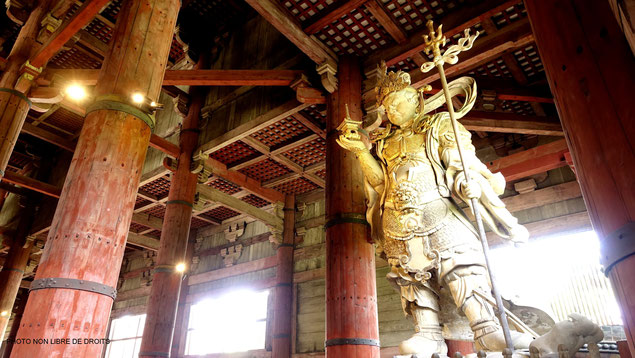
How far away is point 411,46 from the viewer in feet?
18.3

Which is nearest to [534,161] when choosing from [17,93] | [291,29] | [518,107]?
[518,107]

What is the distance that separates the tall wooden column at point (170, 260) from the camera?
6.51m

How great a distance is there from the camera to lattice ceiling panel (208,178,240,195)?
391 inches

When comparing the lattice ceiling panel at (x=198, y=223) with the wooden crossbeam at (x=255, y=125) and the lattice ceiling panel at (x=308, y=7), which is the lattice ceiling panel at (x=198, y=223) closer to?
the wooden crossbeam at (x=255, y=125)

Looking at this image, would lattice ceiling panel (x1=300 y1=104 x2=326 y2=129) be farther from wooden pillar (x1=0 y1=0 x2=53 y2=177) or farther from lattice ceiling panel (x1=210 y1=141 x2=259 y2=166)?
wooden pillar (x1=0 y1=0 x2=53 y2=177)

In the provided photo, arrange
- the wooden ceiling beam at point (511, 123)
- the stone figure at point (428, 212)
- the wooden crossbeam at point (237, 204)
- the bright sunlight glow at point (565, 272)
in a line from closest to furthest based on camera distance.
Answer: the stone figure at point (428, 212) < the bright sunlight glow at point (565, 272) < the wooden ceiling beam at point (511, 123) < the wooden crossbeam at point (237, 204)

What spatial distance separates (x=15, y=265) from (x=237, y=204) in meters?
7.03

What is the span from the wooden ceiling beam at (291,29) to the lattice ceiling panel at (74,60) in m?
6.24

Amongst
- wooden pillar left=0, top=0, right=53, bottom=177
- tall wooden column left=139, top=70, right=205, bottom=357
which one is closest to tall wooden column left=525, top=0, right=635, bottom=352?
wooden pillar left=0, top=0, right=53, bottom=177

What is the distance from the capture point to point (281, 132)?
26.8 ft

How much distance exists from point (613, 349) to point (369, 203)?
2363mm

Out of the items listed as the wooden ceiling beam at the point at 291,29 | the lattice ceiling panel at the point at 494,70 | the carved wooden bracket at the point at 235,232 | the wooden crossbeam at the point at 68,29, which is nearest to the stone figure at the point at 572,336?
the wooden ceiling beam at the point at 291,29

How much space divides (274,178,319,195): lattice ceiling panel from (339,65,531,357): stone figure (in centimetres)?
578

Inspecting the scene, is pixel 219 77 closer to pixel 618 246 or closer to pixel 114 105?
pixel 114 105
